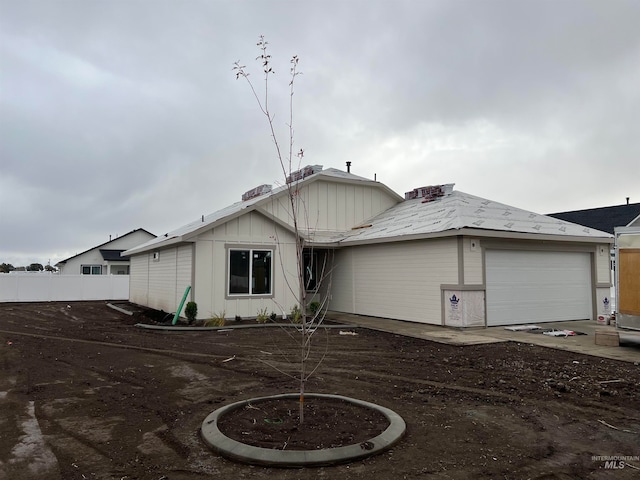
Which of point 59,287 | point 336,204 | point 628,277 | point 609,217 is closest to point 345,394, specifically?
point 628,277

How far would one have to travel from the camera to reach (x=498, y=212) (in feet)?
46.8

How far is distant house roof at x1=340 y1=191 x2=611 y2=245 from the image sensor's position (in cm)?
1250

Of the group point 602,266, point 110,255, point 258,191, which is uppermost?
point 258,191

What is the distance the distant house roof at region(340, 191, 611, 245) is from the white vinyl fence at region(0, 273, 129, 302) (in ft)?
57.7

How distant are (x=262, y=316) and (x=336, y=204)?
22.1 ft

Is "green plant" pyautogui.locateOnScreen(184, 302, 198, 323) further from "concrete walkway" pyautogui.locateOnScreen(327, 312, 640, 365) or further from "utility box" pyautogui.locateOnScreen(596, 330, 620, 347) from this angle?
"utility box" pyautogui.locateOnScreen(596, 330, 620, 347)

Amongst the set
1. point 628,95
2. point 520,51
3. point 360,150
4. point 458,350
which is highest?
point 520,51

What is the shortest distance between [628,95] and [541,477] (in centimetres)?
1251

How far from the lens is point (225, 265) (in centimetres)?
1363

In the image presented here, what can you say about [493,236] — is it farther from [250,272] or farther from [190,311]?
[190,311]

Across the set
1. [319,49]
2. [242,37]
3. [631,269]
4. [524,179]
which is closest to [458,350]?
[631,269]

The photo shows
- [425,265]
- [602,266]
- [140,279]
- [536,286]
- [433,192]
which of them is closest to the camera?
[425,265]

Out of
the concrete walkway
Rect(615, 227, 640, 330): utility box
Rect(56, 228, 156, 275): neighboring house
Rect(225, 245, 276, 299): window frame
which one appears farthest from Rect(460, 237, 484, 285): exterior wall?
Rect(56, 228, 156, 275): neighboring house

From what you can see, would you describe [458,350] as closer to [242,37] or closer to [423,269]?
[423,269]
